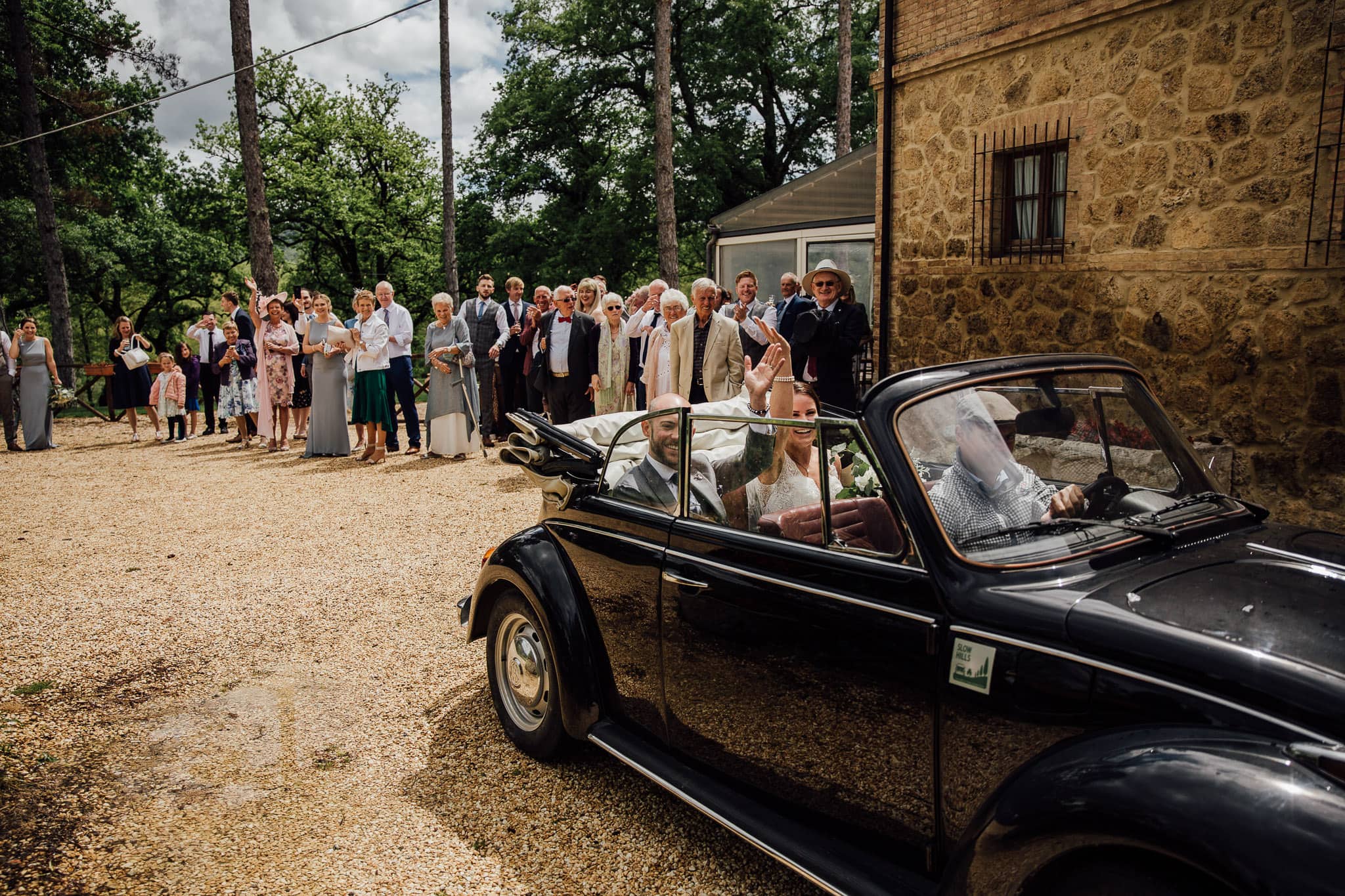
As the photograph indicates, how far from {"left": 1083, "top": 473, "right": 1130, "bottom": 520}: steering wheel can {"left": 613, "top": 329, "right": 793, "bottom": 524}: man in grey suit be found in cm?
94

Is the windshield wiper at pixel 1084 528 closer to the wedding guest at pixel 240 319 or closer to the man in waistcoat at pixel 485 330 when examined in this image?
the man in waistcoat at pixel 485 330

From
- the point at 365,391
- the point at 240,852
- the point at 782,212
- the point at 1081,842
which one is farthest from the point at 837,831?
the point at 782,212

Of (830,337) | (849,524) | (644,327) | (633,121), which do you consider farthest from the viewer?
(633,121)

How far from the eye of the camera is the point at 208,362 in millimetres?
13633

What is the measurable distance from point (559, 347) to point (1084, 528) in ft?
26.3

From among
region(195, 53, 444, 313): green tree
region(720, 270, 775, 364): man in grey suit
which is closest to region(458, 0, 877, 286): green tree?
region(195, 53, 444, 313): green tree

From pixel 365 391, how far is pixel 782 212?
7.97 m

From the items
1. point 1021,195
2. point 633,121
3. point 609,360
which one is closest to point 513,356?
point 609,360

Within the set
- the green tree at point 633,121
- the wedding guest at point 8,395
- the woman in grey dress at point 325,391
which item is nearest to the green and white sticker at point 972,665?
the woman in grey dress at point 325,391

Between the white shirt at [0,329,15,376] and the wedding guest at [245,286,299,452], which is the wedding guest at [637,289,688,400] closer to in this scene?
the wedding guest at [245,286,299,452]

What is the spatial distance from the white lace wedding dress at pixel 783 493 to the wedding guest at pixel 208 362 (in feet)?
40.7

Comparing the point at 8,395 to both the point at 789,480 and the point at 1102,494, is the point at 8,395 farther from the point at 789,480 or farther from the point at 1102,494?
the point at 1102,494

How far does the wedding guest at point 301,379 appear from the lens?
12.3 m

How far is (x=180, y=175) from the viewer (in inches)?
1383
